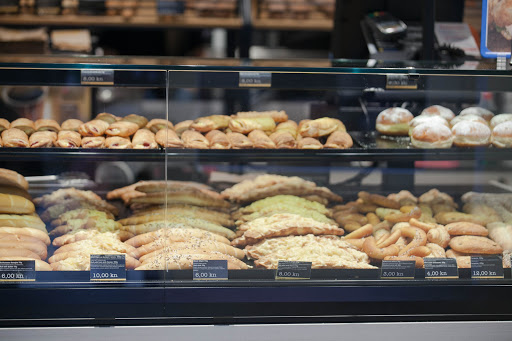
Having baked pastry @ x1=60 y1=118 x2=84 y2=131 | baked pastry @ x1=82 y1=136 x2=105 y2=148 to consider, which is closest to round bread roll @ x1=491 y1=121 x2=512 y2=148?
baked pastry @ x1=82 y1=136 x2=105 y2=148

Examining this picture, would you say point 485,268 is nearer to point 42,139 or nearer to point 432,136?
point 432,136

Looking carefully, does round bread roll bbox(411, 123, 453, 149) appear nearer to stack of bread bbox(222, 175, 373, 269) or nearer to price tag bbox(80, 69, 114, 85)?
stack of bread bbox(222, 175, 373, 269)

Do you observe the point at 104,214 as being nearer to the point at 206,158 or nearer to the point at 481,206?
the point at 206,158

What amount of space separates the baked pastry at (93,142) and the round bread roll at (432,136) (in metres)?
1.26

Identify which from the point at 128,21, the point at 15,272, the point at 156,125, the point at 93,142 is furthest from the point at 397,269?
the point at 128,21

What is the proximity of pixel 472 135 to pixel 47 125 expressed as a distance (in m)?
1.75

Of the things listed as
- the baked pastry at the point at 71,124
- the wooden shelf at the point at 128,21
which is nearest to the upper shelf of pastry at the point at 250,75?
the baked pastry at the point at 71,124

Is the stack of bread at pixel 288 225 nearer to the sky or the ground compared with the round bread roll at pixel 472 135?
nearer to the ground

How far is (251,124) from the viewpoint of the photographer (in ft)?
7.29

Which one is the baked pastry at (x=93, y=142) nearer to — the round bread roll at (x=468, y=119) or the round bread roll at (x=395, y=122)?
the round bread roll at (x=395, y=122)

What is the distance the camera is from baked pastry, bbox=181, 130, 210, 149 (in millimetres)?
2029

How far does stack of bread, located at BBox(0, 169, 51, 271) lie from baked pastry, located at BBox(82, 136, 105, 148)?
1.32 ft

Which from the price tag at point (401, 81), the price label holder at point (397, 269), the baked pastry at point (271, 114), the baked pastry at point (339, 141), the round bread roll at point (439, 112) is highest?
the price tag at point (401, 81)

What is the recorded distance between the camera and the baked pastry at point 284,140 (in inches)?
82.2
